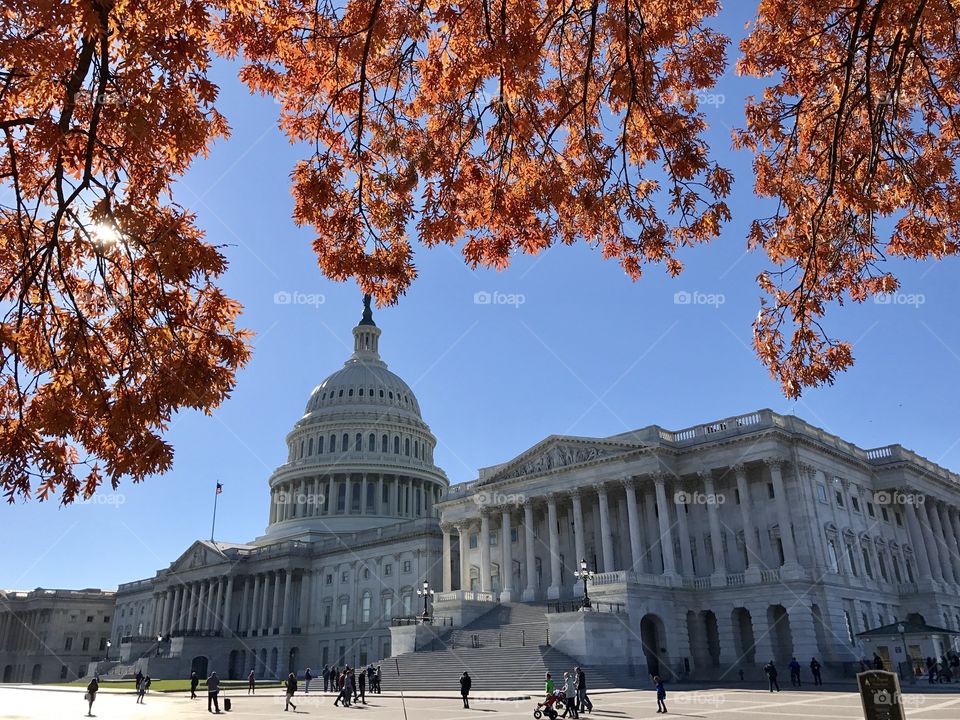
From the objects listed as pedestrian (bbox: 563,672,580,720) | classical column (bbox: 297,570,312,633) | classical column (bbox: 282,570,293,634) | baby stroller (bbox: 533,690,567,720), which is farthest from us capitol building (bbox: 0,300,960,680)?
baby stroller (bbox: 533,690,567,720)

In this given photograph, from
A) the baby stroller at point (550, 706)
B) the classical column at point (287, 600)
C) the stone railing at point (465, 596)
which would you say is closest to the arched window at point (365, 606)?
the classical column at point (287, 600)

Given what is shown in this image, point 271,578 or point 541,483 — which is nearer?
point 541,483

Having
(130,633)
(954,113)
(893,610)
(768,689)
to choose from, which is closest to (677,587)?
(768,689)

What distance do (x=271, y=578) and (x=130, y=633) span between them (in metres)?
39.9

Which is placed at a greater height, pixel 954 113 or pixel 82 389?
pixel 954 113

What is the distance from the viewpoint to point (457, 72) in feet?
34.6

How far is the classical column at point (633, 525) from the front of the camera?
54.0m

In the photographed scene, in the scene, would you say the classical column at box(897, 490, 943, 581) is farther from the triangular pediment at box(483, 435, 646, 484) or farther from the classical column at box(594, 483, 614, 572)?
the classical column at box(594, 483, 614, 572)

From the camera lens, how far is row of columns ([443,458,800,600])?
5175 centimetres

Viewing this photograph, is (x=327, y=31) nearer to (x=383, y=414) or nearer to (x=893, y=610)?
(x=893, y=610)

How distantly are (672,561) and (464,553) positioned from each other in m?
21.7

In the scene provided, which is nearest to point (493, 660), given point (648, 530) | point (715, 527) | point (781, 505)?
point (648, 530)

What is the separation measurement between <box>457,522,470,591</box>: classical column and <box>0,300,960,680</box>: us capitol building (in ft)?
0.42

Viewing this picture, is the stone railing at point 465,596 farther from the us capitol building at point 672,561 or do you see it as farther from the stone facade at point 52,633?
the stone facade at point 52,633
